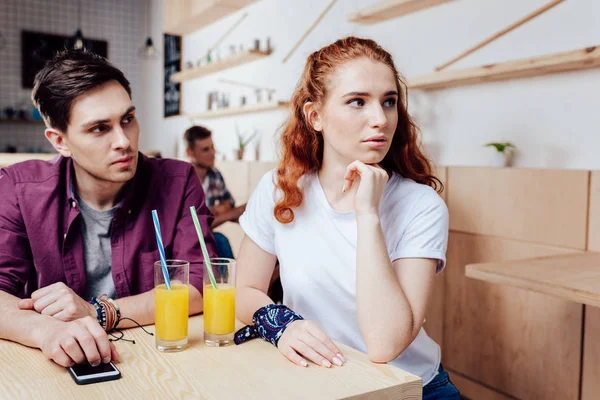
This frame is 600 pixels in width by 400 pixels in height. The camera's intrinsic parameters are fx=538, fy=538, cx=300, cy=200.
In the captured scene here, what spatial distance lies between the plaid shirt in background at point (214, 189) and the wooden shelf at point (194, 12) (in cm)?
145

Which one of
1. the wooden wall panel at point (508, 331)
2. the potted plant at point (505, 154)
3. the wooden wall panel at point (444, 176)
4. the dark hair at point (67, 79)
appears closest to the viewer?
the dark hair at point (67, 79)

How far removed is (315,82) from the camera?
1466mm

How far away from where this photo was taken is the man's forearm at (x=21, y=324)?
103 centimetres

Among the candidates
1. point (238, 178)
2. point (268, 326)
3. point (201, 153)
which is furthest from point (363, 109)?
point (238, 178)

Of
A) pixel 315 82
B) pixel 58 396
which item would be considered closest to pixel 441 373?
pixel 315 82

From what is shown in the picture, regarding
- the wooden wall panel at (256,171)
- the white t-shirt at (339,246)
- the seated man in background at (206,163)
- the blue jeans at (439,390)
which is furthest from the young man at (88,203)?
the wooden wall panel at (256,171)

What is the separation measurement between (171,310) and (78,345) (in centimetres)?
17

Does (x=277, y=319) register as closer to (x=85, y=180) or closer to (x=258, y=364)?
(x=258, y=364)

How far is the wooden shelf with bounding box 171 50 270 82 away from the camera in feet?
14.3

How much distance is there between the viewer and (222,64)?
4.69 meters

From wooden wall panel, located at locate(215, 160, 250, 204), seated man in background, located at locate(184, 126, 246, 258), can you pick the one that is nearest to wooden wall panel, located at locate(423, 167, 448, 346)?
seated man in background, located at locate(184, 126, 246, 258)

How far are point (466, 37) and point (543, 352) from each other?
5.03 ft

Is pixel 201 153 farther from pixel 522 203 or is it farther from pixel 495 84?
pixel 522 203

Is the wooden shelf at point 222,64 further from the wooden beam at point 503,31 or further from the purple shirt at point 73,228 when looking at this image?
the purple shirt at point 73,228
